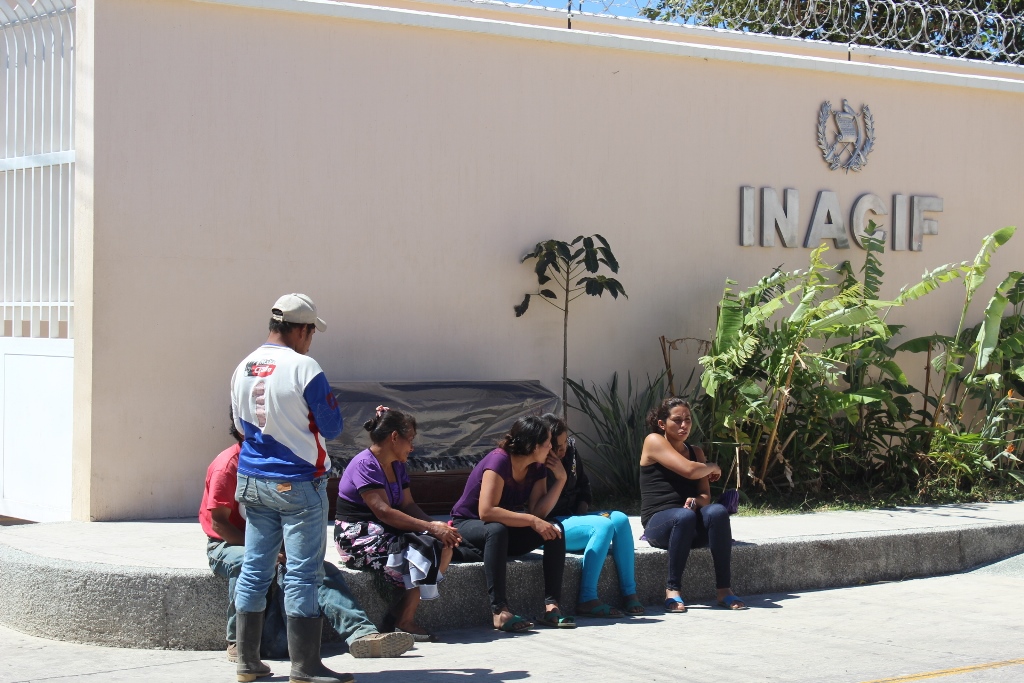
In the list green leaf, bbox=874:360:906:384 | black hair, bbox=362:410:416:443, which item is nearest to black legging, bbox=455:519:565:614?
black hair, bbox=362:410:416:443

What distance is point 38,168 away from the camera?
28.9 ft

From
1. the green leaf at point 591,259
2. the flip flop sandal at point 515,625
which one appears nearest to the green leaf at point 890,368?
the green leaf at point 591,259

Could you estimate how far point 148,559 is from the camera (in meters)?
6.65

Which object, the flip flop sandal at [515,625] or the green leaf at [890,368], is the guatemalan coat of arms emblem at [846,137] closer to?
the green leaf at [890,368]

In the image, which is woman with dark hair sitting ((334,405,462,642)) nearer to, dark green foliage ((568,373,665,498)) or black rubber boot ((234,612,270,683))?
black rubber boot ((234,612,270,683))

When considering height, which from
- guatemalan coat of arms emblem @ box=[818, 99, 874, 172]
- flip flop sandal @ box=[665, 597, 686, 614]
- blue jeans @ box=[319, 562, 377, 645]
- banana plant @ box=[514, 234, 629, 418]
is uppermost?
guatemalan coat of arms emblem @ box=[818, 99, 874, 172]

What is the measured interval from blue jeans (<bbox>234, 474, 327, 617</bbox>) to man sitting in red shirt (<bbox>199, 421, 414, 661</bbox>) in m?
0.37

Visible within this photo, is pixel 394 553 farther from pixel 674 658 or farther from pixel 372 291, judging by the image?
pixel 372 291

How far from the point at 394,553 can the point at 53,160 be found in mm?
4184

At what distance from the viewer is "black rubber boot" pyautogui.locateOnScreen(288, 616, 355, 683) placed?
5.42 meters

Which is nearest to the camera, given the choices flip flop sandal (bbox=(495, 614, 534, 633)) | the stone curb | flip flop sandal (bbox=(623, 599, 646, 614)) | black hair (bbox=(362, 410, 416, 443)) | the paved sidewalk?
the stone curb

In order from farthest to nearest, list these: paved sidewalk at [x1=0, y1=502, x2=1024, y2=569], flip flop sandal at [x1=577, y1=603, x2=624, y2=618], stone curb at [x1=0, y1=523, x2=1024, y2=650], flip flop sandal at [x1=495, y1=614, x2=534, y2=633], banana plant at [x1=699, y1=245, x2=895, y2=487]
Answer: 1. banana plant at [x1=699, y1=245, x2=895, y2=487]
2. flip flop sandal at [x1=577, y1=603, x2=624, y2=618]
3. paved sidewalk at [x1=0, y1=502, x2=1024, y2=569]
4. flip flop sandal at [x1=495, y1=614, x2=534, y2=633]
5. stone curb at [x1=0, y1=523, x2=1024, y2=650]

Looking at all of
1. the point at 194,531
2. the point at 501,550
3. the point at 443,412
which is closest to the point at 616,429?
the point at 443,412

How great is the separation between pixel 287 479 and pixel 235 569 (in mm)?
851
